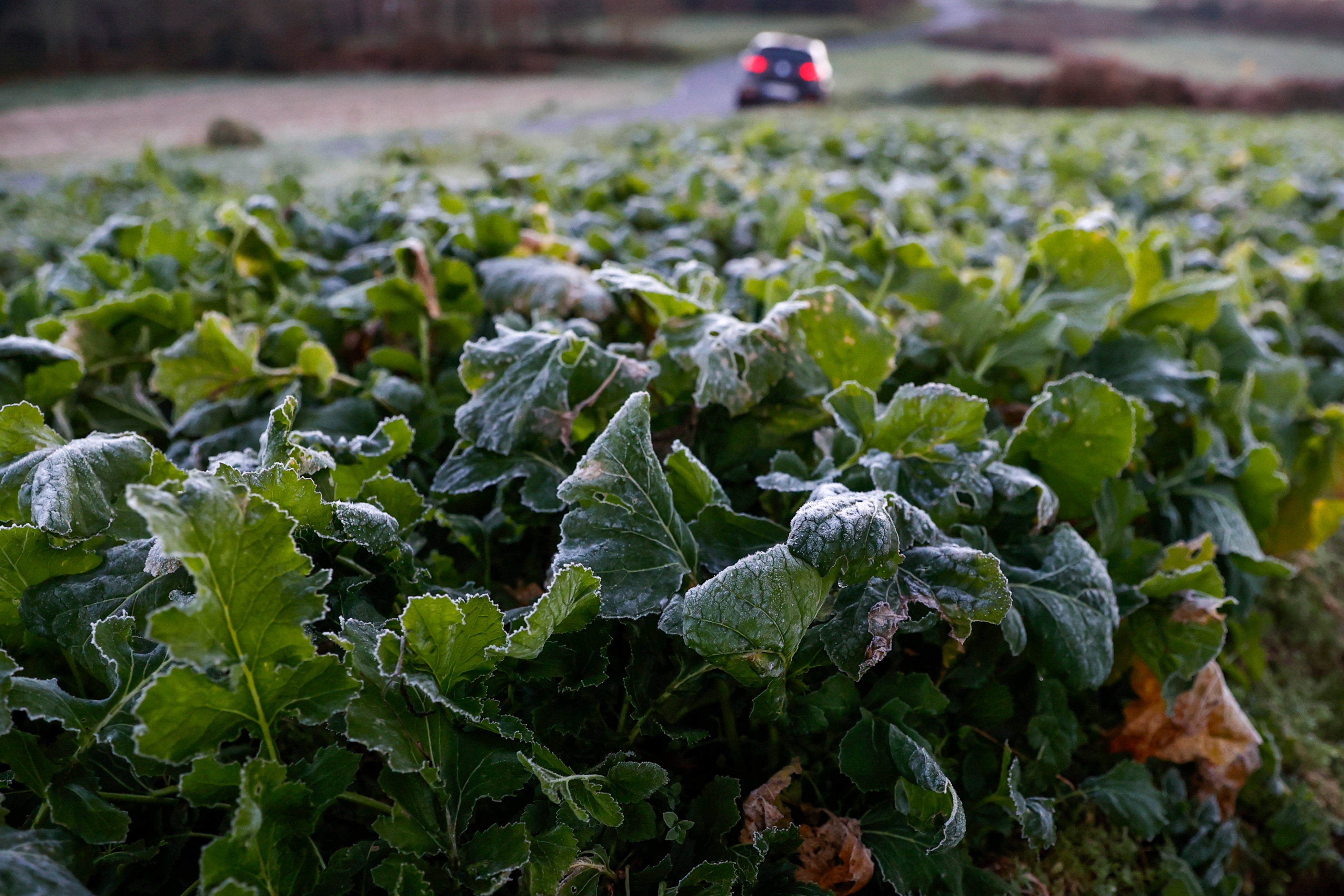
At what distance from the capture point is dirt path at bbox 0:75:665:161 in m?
8.58

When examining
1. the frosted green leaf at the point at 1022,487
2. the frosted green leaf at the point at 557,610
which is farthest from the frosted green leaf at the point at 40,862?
the frosted green leaf at the point at 1022,487

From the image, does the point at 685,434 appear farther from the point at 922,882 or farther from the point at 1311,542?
the point at 1311,542

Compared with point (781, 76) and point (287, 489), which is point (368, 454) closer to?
point (287, 489)

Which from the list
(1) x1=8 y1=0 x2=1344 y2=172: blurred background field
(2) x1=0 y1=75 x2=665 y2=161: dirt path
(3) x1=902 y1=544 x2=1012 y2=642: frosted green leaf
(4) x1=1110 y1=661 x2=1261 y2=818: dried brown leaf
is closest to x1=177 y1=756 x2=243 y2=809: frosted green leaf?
(3) x1=902 y1=544 x2=1012 y2=642: frosted green leaf

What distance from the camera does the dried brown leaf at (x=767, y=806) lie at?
125 centimetres

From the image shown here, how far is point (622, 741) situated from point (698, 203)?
2.47m

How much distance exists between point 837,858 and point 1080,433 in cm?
82

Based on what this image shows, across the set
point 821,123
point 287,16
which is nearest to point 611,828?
point 821,123

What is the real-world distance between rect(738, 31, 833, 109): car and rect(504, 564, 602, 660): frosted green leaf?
1565 centimetres

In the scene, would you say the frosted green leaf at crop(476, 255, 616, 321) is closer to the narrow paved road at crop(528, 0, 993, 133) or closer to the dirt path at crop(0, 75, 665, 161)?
the dirt path at crop(0, 75, 665, 161)

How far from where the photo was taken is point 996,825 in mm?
1401

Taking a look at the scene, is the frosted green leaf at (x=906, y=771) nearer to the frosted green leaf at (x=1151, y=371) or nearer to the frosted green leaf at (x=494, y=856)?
the frosted green leaf at (x=494, y=856)

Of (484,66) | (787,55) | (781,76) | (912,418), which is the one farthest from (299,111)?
(912,418)

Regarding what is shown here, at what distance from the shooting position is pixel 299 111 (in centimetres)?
1171
